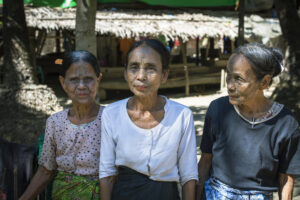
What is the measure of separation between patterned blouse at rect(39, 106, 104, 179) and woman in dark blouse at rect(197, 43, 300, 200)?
69 centimetres

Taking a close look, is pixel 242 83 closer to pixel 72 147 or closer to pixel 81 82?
pixel 81 82

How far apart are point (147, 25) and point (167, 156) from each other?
35.8 ft

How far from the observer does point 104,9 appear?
45.8ft

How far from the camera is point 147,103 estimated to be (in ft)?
6.50

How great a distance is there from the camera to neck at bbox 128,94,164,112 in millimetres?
1976

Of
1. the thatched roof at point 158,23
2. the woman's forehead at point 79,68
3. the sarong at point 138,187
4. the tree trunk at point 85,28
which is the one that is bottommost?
the sarong at point 138,187

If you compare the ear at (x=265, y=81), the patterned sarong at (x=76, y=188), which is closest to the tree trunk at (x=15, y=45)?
the patterned sarong at (x=76, y=188)

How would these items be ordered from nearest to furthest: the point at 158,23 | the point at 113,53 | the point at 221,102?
the point at 221,102 < the point at 158,23 < the point at 113,53

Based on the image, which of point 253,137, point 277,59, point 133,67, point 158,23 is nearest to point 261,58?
point 277,59

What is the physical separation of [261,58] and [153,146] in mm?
730

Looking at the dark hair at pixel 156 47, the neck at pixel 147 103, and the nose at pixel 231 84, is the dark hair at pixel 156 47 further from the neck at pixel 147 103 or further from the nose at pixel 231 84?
the nose at pixel 231 84

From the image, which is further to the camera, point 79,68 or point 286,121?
point 79,68

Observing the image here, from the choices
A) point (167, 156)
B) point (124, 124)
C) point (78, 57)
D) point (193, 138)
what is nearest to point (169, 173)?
point (167, 156)

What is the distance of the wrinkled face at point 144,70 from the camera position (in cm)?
189
